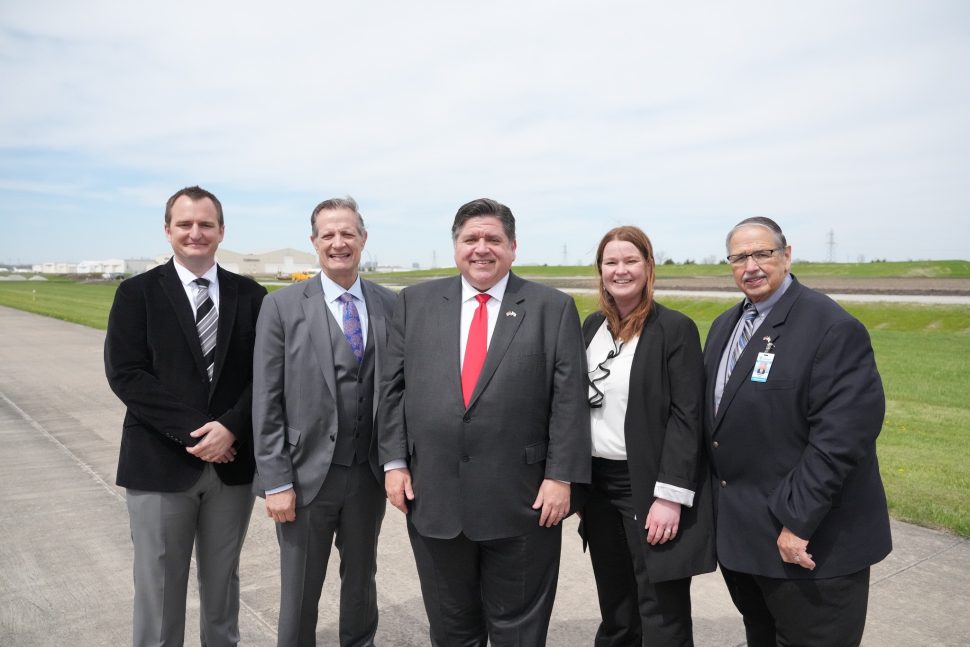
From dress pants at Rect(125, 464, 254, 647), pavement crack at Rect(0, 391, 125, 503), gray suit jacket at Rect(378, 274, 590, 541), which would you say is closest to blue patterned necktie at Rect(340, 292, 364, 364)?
gray suit jacket at Rect(378, 274, 590, 541)

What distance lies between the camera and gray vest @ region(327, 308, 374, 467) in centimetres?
331

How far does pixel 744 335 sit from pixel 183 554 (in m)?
2.73

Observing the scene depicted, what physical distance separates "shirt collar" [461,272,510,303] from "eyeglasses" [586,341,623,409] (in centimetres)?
53

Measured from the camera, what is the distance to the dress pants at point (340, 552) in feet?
10.8

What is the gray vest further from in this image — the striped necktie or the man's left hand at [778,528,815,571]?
the man's left hand at [778,528,815,571]

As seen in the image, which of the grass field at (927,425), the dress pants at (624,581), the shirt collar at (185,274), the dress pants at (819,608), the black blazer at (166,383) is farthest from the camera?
the grass field at (927,425)

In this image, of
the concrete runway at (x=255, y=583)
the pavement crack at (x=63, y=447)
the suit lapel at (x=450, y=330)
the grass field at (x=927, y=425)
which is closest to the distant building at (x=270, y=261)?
the grass field at (x=927, y=425)

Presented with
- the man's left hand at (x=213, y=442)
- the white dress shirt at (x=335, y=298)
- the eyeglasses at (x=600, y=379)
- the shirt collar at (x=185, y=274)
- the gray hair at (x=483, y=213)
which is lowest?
the man's left hand at (x=213, y=442)

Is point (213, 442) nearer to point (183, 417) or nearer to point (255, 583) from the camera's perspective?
point (183, 417)

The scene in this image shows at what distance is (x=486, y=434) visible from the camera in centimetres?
294

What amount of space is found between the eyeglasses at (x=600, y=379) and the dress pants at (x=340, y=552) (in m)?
1.15

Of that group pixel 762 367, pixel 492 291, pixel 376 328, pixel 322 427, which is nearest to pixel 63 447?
pixel 322 427

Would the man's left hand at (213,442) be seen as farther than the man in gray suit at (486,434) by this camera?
Yes

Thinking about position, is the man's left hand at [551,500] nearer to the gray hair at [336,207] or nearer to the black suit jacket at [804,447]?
the black suit jacket at [804,447]
